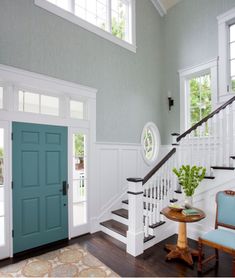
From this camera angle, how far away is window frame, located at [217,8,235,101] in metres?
4.33

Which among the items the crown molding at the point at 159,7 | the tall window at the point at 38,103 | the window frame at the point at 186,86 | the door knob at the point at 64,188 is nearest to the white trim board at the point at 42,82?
the tall window at the point at 38,103

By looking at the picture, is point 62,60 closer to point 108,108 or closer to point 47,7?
point 47,7

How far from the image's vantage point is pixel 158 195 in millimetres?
3523

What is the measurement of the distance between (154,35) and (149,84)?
1.39m

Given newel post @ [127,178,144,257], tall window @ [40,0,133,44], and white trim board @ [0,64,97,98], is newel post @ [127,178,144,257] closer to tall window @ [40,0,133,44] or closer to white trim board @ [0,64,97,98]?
white trim board @ [0,64,97,98]

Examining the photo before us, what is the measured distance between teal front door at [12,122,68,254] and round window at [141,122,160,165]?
2295 mm

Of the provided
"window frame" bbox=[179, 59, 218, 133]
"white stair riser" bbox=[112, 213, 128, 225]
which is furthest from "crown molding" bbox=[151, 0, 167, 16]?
"white stair riser" bbox=[112, 213, 128, 225]

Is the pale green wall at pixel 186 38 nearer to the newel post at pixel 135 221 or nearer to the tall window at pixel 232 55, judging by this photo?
the tall window at pixel 232 55

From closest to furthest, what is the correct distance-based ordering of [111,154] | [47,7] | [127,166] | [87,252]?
1. [87,252]
2. [47,7]
3. [111,154]
4. [127,166]

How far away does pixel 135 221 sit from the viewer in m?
3.09

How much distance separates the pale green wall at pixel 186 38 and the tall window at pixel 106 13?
49.7 inches

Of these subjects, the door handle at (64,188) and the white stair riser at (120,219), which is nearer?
the door handle at (64,188)

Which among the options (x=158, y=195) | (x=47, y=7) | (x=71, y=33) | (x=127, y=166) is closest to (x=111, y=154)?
Answer: (x=127, y=166)

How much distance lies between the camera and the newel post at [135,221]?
3.07 m
